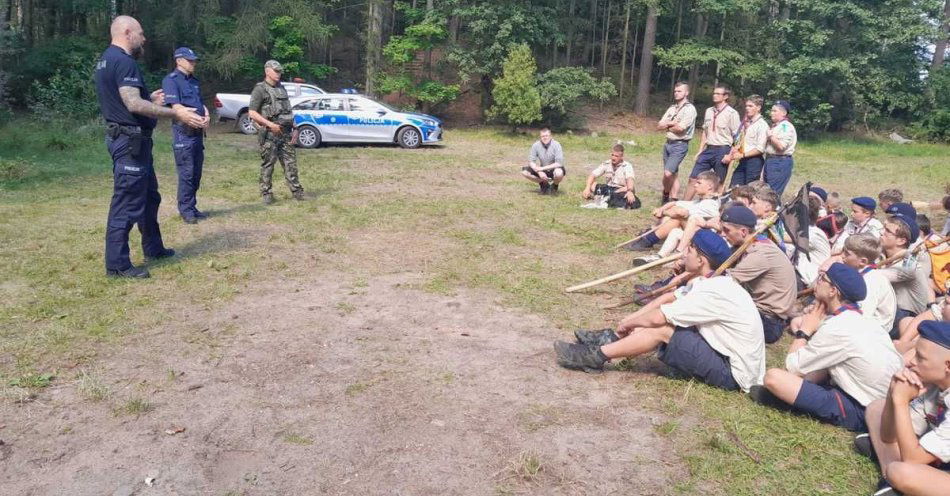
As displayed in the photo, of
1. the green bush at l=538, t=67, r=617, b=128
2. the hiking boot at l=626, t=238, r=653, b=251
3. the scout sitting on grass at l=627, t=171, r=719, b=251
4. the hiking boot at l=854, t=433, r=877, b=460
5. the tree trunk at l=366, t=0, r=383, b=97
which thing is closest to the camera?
the hiking boot at l=854, t=433, r=877, b=460

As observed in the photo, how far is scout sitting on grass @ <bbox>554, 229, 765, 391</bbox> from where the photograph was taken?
3.91 metres

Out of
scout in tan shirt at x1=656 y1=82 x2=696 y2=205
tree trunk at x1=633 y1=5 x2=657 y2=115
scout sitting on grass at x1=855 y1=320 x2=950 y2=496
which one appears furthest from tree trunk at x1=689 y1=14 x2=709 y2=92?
scout sitting on grass at x1=855 y1=320 x2=950 y2=496

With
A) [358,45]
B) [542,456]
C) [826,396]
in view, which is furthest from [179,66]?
[358,45]

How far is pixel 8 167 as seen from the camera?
384 inches

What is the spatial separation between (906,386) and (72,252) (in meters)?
6.84

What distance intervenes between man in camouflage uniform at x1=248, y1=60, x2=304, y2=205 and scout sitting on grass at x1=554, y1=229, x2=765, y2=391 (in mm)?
5915

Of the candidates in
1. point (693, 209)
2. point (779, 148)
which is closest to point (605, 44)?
point (779, 148)

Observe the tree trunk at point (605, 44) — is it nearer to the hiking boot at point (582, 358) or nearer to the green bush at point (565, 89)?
the green bush at point (565, 89)

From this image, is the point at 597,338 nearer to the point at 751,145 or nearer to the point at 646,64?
the point at 751,145

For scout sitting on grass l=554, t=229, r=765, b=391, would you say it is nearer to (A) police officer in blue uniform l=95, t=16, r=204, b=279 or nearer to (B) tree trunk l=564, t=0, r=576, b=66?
(A) police officer in blue uniform l=95, t=16, r=204, b=279

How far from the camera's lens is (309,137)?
49.1ft

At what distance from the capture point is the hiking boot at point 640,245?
7.48 m

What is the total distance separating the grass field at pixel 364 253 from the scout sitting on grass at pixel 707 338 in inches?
6.6

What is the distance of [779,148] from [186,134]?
279 inches
